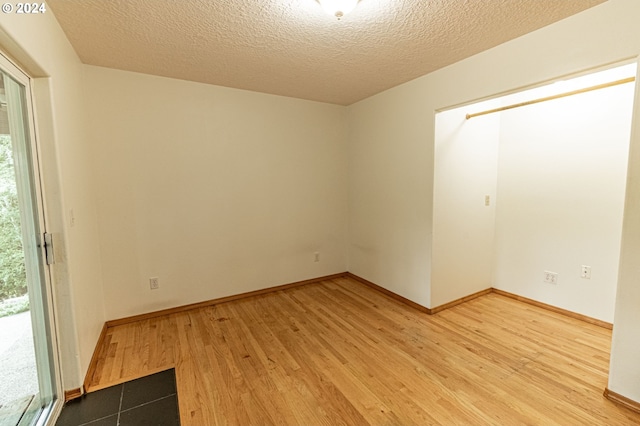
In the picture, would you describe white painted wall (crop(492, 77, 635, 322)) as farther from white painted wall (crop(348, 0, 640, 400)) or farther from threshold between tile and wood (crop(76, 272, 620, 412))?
white painted wall (crop(348, 0, 640, 400))

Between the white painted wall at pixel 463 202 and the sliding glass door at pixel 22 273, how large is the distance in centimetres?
294

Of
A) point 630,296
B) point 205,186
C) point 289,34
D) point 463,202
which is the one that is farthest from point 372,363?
point 289,34

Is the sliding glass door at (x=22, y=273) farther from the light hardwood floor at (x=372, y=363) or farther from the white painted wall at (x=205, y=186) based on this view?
the white painted wall at (x=205, y=186)

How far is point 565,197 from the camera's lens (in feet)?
9.16

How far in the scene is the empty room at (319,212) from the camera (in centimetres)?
161

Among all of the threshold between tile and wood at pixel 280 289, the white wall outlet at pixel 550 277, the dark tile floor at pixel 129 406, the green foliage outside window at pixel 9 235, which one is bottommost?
the dark tile floor at pixel 129 406

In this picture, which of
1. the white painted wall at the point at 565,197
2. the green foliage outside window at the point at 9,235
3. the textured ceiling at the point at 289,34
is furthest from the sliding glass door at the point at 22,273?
the white painted wall at the point at 565,197

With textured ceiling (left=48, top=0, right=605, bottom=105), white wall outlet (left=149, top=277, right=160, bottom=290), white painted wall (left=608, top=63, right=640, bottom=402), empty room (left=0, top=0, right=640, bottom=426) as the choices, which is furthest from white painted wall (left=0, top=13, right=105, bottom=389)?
white painted wall (left=608, top=63, right=640, bottom=402)

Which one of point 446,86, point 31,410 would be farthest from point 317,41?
point 31,410

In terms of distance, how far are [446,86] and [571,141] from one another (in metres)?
1.34

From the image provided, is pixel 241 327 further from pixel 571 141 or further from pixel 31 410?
pixel 571 141

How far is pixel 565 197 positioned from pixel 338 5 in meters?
2.80

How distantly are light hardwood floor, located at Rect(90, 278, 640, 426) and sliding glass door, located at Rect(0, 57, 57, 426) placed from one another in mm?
464

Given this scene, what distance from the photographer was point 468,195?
307 centimetres
